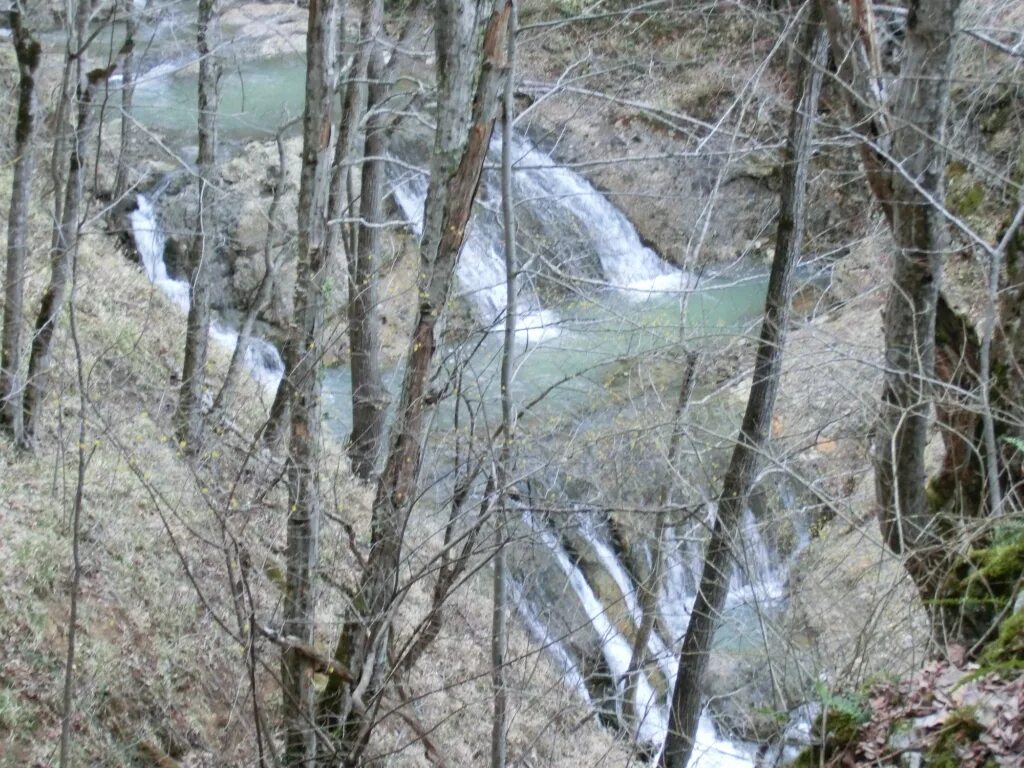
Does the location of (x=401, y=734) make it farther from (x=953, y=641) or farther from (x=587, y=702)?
(x=953, y=641)

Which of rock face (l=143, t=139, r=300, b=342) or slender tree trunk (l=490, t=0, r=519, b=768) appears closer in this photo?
slender tree trunk (l=490, t=0, r=519, b=768)

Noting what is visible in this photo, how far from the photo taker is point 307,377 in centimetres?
505

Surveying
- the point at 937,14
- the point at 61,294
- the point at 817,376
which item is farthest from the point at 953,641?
the point at 817,376

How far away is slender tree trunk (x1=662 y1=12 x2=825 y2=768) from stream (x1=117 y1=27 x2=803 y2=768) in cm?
26

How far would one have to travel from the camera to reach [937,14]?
16.1 feet

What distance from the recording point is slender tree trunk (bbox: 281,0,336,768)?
16.5 ft

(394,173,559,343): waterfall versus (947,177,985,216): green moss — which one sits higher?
(947,177,985,216): green moss

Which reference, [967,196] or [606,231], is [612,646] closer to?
Result: [967,196]

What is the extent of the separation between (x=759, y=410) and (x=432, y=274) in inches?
130

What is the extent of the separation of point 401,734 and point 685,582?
178 inches

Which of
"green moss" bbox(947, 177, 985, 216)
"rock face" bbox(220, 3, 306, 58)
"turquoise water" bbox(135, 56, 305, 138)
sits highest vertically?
"rock face" bbox(220, 3, 306, 58)

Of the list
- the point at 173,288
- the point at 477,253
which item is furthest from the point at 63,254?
the point at 477,253

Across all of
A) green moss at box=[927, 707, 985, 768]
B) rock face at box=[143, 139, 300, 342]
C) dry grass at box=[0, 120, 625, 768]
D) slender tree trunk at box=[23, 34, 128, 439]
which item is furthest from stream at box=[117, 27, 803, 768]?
slender tree trunk at box=[23, 34, 128, 439]

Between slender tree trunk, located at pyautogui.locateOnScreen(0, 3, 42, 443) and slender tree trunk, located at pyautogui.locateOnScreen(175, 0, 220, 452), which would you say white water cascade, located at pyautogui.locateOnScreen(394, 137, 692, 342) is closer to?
slender tree trunk, located at pyautogui.locateOnScreen(175, 0, 220, 452)
